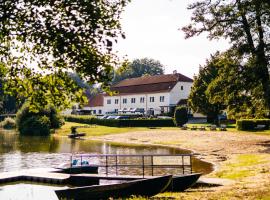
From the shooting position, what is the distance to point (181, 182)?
20469 millimetres

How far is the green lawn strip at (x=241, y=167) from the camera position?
24.3 metres

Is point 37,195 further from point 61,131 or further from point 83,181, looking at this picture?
point 61,131

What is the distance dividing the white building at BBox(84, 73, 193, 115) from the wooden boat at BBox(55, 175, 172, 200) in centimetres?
7205

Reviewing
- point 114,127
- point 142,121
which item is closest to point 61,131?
point 114,127

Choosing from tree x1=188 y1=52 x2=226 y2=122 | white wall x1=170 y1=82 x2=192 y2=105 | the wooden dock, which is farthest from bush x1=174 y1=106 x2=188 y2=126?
the wooden dock

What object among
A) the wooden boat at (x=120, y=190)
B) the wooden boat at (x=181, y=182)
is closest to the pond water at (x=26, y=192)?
the wooden boat at (x=120, y=190)

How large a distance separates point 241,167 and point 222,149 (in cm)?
1270

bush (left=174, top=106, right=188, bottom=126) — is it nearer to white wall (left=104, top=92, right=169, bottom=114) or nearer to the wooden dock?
white wall (left=104, top=92, right=169, bottom=114)

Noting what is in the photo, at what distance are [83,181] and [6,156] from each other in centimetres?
1681

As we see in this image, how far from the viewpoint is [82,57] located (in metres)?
10.9

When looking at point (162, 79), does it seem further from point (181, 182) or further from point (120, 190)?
point (120, 190)

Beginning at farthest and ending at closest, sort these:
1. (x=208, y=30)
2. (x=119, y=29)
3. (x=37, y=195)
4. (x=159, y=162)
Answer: (x=208, y=30) → (x=159, y=162) → (x=37, y=195) → (x=119, y=29)

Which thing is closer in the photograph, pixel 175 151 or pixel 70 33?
pixel 70 33

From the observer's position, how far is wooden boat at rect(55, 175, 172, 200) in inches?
659
